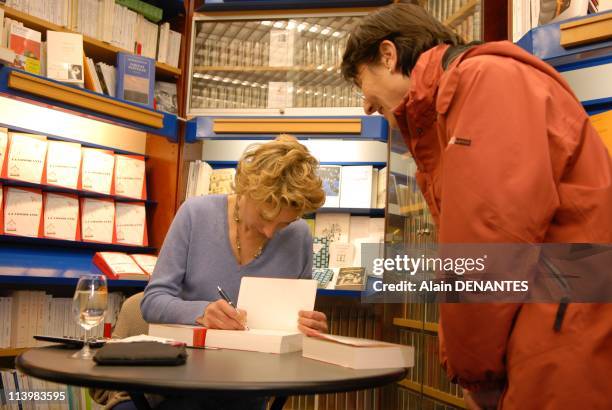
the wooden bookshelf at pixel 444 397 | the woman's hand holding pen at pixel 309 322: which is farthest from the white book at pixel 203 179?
the woman's hand holding pen at pixel 309 322

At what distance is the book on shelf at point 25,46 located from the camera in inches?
139

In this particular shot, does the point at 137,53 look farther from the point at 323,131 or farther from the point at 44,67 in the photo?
the point at 323,131

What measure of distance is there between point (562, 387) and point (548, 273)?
7.5 inches

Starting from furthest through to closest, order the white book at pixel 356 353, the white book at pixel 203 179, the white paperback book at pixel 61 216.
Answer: the white book at pixel 203 179
the white paperback book at pixel 61 216
the white book at pixel 356 353

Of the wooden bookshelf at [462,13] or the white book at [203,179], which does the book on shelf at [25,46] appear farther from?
the wooden bookshelf at [462,13]

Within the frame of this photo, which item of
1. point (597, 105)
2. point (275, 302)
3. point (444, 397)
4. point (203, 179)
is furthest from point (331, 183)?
point (275, 302)

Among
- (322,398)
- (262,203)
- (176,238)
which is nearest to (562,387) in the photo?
(262,203)

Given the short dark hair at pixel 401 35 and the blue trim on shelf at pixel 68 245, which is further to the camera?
the blue trim on shelf at pixel 68 245

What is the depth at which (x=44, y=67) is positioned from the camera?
12.2 ft

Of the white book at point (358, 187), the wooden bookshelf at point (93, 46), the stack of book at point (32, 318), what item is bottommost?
the stack of book at point (32, 318)

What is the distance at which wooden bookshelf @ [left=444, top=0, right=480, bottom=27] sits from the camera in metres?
3.18

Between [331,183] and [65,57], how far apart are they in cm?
184

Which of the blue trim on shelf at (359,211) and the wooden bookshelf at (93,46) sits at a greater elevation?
the wooden bookshelf at (93,46)

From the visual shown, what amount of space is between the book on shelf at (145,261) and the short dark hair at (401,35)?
2.67m
